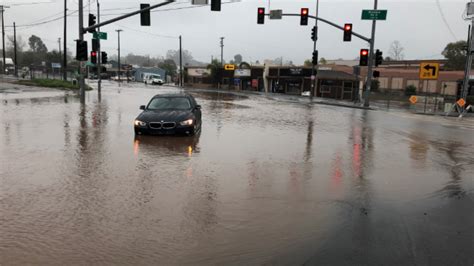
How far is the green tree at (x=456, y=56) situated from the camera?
7750 centimetres

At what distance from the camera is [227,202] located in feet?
21.5

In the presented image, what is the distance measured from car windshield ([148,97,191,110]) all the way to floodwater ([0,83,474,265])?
1.54 metres

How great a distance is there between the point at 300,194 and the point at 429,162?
520 centimetres

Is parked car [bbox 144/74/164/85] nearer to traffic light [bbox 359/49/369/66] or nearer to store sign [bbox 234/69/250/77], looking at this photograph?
store sign [bbox 234/69/250/77]

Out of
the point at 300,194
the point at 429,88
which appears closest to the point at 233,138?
the point at 300,194

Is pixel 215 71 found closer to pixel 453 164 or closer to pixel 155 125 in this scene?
pixel 155 125

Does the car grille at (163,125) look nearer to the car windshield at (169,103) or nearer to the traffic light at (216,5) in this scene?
the car windshield at (169,103)

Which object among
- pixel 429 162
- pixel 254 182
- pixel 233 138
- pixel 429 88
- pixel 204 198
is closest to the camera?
pixel 204 198

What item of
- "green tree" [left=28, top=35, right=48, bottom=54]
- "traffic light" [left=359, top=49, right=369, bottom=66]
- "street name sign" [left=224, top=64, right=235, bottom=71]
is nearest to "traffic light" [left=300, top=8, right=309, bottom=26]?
"traffic light" [left=359, top=49, right=369, bottom=66]

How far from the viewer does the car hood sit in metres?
12.5

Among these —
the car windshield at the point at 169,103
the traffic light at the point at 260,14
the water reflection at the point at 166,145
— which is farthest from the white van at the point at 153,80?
the water reflection at the point at 166,145

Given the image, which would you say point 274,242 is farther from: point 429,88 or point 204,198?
point 429,88

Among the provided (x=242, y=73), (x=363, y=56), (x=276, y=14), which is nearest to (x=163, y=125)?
(x=276, y=14)

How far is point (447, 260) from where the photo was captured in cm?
463
